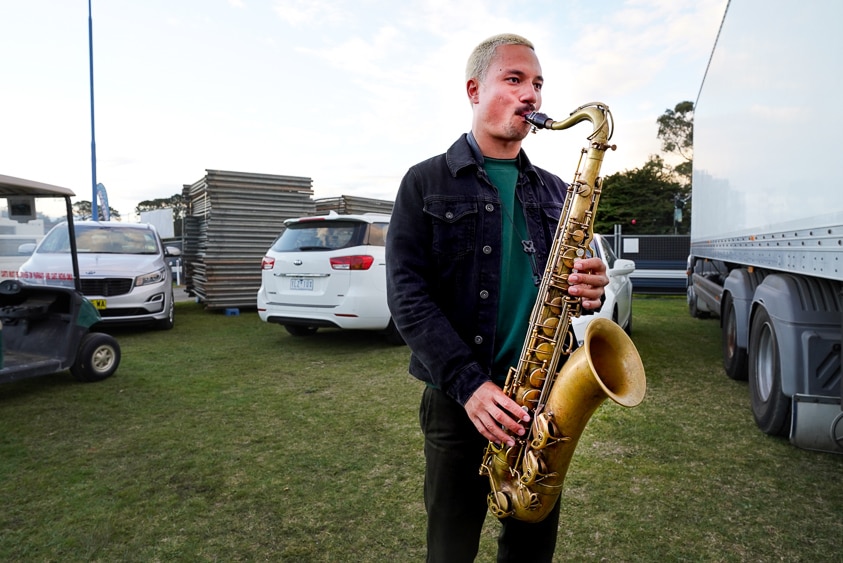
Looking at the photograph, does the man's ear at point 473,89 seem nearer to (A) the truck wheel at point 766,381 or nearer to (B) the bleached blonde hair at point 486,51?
(B) the bleached blonde hair at point 486,51

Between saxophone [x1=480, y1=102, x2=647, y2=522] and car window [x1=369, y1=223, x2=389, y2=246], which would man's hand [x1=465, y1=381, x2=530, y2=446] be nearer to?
saxophone [x1=480, y1=102, x2=647, y2=522]

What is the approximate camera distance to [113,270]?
331 inches

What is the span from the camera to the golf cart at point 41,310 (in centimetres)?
536

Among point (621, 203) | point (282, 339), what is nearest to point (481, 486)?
point (282, 339)

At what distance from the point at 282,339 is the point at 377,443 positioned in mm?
4551

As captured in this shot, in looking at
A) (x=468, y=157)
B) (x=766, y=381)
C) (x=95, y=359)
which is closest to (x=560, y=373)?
(x=468, y=157)

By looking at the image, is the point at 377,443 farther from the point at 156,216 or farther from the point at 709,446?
the point at 156,216

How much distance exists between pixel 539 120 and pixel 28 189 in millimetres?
5634

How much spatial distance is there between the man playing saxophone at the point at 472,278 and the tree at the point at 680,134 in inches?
1837

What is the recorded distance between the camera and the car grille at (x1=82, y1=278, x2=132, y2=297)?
27.0ft

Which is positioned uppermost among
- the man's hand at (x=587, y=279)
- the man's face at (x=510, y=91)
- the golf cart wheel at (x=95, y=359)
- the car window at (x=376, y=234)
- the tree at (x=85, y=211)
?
the tree at (x=85, y=211)

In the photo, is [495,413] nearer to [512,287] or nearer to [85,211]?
[512,287]

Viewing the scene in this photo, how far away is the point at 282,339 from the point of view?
27.1 ft

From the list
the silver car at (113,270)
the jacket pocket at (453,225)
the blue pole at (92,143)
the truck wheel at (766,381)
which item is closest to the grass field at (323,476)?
the truck wheel at (766,381)
